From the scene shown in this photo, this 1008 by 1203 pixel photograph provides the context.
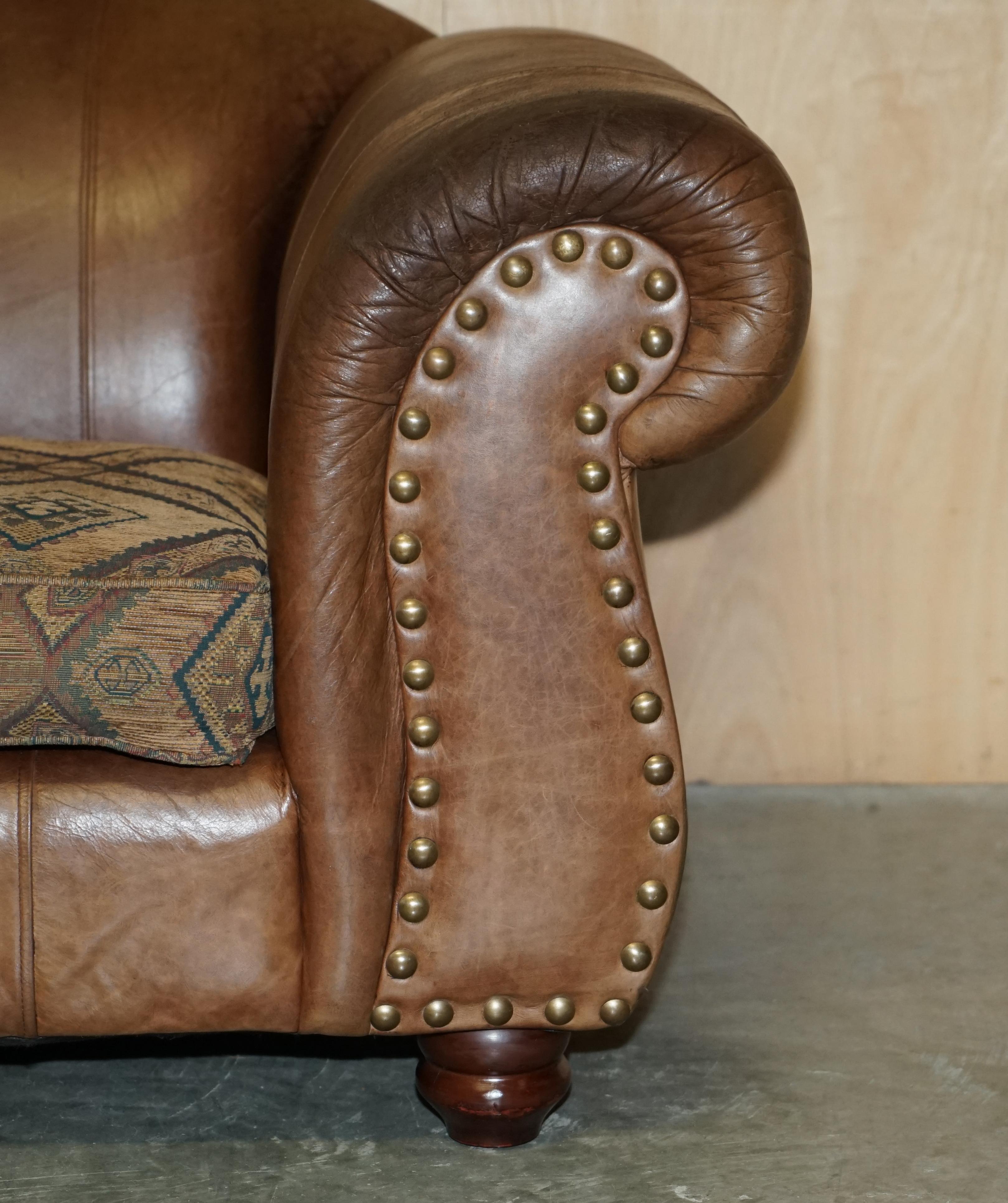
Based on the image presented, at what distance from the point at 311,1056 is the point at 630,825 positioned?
0.36 meters

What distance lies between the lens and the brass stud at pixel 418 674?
780 millimetres

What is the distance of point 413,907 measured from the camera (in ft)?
2.61

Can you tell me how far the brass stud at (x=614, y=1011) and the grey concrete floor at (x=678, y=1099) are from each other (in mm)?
111

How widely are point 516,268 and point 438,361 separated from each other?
67mm

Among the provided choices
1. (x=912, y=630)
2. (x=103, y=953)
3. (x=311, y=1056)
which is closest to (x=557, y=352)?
Result: (x=103, y=953)

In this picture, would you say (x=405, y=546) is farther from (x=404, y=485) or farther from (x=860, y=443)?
(x=860, y=443)

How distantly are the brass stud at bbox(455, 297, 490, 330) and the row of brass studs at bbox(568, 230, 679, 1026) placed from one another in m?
0.05

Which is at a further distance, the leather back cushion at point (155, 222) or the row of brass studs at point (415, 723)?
the leather back cushion at point (155, 222)

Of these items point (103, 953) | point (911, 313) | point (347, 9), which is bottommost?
point (103, 953)

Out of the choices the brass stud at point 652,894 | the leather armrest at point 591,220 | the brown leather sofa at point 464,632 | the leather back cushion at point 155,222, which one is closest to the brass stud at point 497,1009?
the brown leather sofa at point 464,632

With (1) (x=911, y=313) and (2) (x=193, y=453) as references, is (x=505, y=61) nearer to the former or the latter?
(2) (x=193, y=453)

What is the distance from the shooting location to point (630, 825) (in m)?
0.80

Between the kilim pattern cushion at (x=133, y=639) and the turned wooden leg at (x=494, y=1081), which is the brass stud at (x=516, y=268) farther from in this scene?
the turned wooden leg at (x=494, y=1081)

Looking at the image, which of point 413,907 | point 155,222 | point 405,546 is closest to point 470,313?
point 405,546
